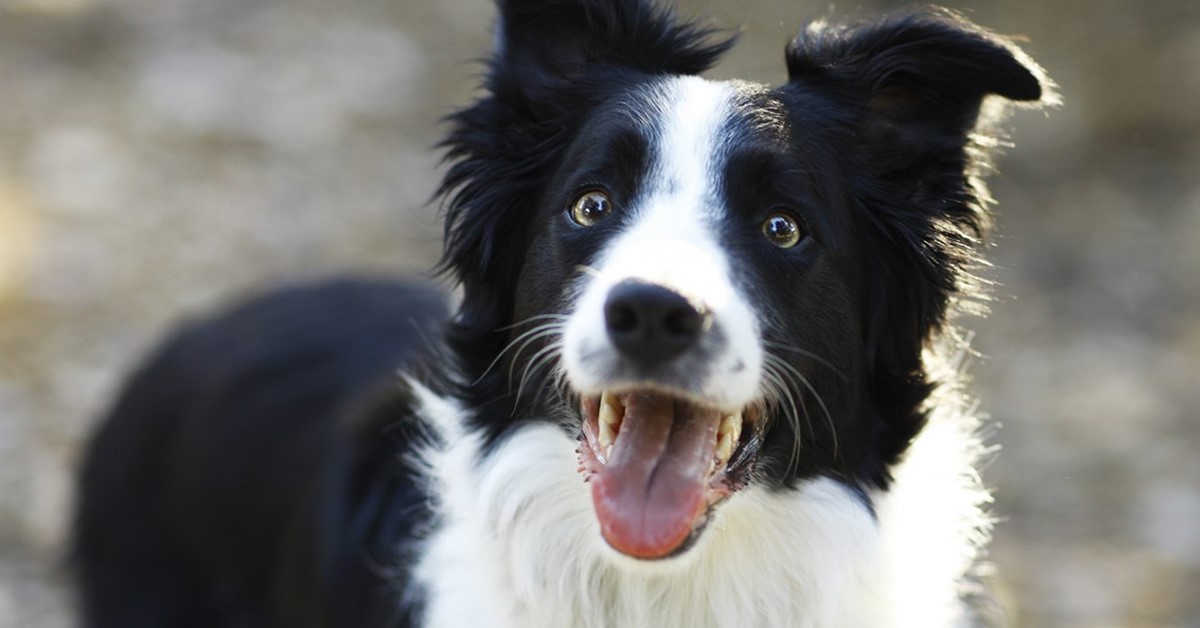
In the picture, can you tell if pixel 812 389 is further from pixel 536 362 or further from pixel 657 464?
pixel 536 362

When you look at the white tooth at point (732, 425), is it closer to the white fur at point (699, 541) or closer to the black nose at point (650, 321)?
the white fur at point (699, 541)

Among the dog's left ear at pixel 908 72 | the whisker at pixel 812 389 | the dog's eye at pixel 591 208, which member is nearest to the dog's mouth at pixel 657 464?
the whisker at pixel 812 389

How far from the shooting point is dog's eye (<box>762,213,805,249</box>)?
321 centimetres

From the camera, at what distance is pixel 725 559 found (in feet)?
10.8

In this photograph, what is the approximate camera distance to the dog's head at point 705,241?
2971 mm

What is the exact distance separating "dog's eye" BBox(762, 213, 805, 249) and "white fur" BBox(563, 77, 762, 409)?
0.48 feet

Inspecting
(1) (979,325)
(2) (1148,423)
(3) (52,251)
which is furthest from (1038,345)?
(3) (52,251)

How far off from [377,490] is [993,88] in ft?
6.81

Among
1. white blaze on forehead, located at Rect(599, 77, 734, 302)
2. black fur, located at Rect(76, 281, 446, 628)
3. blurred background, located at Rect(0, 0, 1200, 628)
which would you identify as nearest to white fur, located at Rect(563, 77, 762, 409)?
white blaze on forehead, located at Rect(599, 77, 734, 302)

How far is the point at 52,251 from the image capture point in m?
7.91

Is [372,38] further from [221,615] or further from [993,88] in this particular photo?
[993,88]

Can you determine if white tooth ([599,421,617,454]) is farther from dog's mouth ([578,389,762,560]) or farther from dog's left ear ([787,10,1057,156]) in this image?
dog's left ear ([787,10,1057,156])

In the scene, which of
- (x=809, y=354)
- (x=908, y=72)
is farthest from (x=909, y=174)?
(x=809, y=354)

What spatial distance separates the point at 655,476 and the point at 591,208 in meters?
0.69
